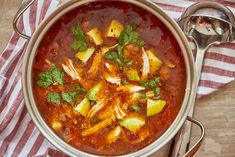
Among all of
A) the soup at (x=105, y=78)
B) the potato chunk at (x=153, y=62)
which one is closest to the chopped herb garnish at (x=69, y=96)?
the soup at (x=105, y=78)

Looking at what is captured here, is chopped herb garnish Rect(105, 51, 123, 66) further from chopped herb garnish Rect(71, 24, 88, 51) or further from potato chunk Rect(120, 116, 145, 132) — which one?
potato chunk Rect(120, 116, 145, 132)

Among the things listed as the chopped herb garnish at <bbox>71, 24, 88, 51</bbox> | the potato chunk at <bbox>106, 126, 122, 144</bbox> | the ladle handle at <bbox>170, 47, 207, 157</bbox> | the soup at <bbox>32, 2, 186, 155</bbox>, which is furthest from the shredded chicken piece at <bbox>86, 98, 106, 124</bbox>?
the ladle handle at <bbox>170, 47, 207, 157</bbox>

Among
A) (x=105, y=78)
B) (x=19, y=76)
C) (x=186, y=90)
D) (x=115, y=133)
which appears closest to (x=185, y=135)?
(x=186, y=90)

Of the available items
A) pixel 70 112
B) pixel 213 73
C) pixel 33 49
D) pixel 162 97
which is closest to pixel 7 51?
pixel 33 49

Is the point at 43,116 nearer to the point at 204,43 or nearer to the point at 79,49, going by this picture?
the point at 79,49

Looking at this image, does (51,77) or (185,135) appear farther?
(185,135)

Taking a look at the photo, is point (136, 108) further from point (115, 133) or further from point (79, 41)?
point (79, 41)
